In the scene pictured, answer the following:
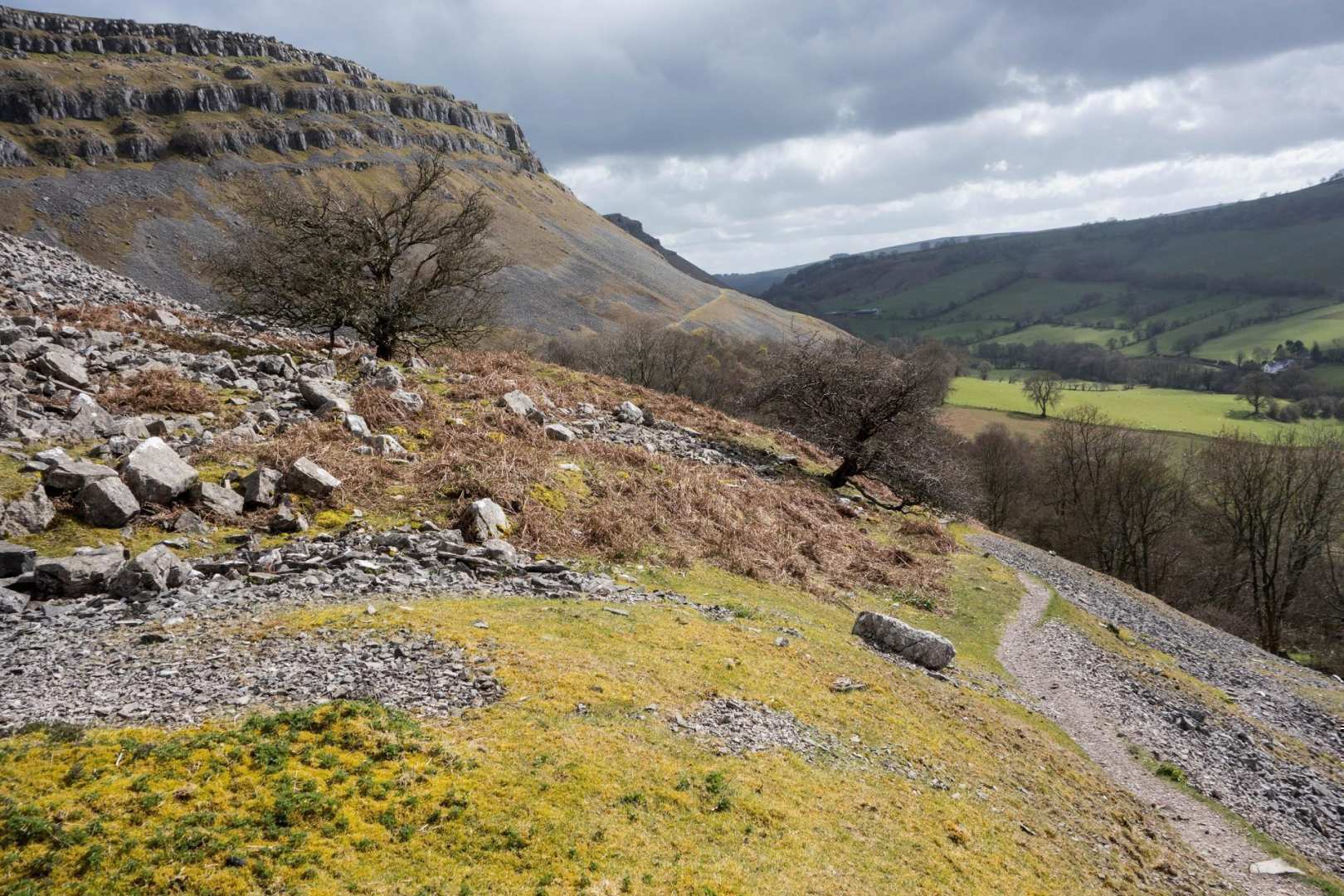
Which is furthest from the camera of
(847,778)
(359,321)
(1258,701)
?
(359,321)

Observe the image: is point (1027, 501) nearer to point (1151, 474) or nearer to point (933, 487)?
point (1151, 474)

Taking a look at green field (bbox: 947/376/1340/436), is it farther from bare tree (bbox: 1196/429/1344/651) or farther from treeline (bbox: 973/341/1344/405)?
bare tree (bbox: 1196/429/1344/651)

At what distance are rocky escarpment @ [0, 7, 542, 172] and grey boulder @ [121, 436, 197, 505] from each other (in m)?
69.3

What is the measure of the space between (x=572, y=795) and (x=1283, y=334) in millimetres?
215406

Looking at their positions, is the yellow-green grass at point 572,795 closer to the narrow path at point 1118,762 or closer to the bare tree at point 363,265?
the narrow path at point 1118,762

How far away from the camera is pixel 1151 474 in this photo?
5197cm

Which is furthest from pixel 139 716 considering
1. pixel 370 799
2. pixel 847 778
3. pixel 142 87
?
pixel 142 87

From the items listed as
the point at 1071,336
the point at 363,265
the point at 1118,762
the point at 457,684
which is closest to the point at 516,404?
the point at 363,265

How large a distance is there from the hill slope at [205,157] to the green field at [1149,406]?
34.1 m

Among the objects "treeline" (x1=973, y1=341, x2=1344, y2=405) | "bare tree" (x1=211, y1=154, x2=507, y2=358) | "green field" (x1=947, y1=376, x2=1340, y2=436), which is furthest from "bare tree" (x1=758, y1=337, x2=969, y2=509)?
"treeline" (x1=973, y1=341, x2=1344, y2=405)

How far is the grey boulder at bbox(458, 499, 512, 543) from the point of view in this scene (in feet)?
44.9

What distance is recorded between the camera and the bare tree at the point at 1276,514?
140ft

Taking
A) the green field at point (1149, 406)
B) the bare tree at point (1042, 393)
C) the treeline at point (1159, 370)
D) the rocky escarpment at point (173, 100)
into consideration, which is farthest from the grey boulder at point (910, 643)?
the treeline at point (1159, 370)

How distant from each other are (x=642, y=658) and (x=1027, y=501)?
60885 millimetres
